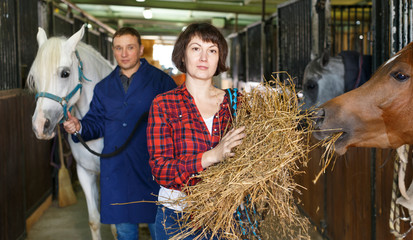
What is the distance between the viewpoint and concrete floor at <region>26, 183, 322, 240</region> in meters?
3.07

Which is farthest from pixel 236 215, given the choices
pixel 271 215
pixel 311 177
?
pixel 311 177

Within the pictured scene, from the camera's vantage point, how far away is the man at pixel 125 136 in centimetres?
202

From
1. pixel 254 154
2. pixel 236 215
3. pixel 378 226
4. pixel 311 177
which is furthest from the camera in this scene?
pixel 311 177

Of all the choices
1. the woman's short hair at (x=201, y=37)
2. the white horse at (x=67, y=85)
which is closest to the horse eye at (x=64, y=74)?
the white horse at (x=67, y=85)

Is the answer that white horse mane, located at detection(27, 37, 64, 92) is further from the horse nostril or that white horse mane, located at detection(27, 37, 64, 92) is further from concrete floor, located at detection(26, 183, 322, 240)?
concrete floor, located at detection(26, 183, 322, 240)

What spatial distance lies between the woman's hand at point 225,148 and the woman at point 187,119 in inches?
3.1

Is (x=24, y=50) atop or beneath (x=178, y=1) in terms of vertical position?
beneath

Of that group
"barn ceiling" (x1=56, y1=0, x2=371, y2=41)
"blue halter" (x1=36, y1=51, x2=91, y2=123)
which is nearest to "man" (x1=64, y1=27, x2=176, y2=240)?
"blue halter" (x1=36, y1=51, x2=91, y2=123)

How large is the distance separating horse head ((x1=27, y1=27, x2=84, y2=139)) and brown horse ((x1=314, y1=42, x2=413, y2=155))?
1.45 meters

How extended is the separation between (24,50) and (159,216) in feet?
8.73

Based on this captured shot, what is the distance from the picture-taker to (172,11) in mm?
8797

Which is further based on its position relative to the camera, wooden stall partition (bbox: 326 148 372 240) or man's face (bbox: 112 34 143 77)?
wooden stall partition (bbox: 326 148 372 240)

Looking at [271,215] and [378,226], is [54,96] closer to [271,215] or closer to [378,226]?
[271,215]

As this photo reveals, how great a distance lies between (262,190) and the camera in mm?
1088
